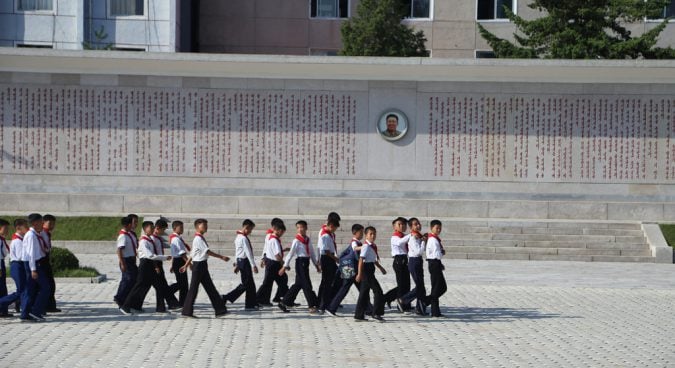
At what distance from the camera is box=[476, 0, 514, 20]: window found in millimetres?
33375

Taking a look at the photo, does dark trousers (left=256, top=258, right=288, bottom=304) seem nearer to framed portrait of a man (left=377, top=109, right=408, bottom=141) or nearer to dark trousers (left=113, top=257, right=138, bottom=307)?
dark trousers (left=113, top=257, right=138, bottom=307)

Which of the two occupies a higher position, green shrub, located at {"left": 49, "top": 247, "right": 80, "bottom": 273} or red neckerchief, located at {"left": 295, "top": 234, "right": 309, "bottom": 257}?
red neckerchief, located at {"left": 295, "top": 234, "right": 309, "bottom": 257}

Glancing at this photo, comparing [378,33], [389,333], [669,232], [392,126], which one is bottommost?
[389,333]

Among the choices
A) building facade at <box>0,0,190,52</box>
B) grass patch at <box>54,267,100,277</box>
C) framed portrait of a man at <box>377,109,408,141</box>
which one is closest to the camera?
grass patch at <box>54,267,100,277</box>

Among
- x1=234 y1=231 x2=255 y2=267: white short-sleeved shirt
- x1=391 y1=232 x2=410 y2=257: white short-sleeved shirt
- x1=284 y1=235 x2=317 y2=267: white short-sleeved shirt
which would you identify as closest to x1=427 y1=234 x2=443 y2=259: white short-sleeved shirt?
x1=391 y1=232 x2=410 y2=257: white short-sleeved shirt

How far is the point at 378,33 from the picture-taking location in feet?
98.4

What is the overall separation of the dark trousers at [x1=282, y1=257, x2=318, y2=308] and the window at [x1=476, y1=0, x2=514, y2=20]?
19950 mm

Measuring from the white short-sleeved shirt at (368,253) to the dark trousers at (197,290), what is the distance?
174cm

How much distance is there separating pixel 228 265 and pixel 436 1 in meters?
15.7

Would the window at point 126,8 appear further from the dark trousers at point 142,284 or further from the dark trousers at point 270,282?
the dark trousers at point 142,284

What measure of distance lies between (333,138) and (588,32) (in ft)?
23.4

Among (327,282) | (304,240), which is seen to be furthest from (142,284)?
(327,282)

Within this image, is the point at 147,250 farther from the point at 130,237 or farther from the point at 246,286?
the point at 246,286

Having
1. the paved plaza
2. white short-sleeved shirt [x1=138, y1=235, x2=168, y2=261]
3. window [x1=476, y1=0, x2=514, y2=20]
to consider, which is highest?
window [x1=476, y1=0, x2=514, y2=20]
